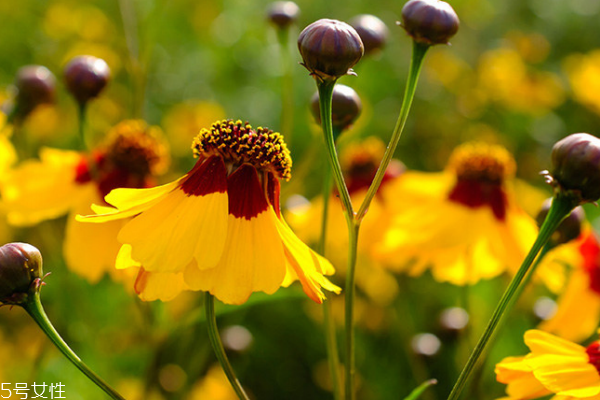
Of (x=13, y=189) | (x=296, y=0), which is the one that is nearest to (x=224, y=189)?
(x=13, y=189)

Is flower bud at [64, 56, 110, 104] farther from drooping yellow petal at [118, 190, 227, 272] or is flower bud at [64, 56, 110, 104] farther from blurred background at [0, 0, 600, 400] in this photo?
drooping yellow petal at [118, 190, 227, 272]

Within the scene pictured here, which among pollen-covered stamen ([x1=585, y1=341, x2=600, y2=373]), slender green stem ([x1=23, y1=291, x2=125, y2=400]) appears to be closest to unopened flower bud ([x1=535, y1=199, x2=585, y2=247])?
pollen-covered stamen ([x1=585, y1=341, x2=600, y2=373])

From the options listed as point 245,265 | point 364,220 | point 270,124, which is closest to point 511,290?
point 245,265

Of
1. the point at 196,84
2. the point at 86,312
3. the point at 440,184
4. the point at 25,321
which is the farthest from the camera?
the point at 196,84

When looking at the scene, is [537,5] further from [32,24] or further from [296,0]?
[32,24]

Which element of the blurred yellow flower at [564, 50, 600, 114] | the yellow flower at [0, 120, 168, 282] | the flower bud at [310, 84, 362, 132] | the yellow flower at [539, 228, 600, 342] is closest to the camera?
the flower bud at [310, 84, 362, 132]

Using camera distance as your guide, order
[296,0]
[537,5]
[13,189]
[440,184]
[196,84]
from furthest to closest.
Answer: [537,5], [296,0], [196,84], [440,184], [13,189]

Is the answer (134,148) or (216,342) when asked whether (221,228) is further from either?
(134,148)
